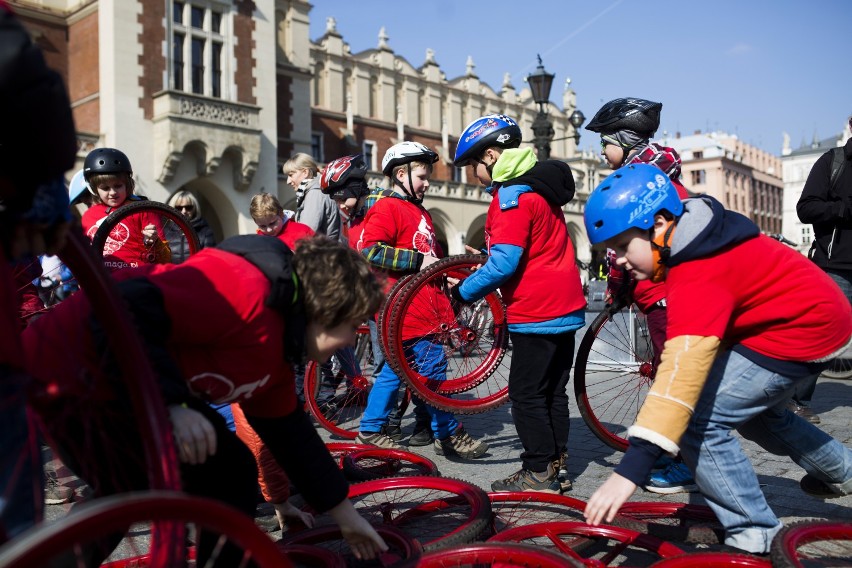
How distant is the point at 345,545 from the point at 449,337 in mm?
1751

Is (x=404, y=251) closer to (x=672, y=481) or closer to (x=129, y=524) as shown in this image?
(x=672, y=481)

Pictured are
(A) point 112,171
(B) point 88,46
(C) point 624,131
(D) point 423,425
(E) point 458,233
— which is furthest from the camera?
(E) point 458,233

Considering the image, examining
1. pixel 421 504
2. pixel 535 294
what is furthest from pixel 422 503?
pixel 535 294

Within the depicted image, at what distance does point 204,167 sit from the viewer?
2486 centimetres

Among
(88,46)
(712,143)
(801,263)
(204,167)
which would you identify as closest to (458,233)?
(204,167)

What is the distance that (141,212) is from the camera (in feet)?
16.6

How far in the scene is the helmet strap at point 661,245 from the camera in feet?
8.89

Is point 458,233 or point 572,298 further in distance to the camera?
point 458,233

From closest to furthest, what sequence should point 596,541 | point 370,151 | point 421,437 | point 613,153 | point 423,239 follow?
point 596,541, point 613,153, point 423,239, point 421,437, point 370,151

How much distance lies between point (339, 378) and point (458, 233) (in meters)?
32.7

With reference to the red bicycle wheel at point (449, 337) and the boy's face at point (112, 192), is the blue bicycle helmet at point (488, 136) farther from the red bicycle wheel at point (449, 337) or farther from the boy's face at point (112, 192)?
the boy's face at point (112, 192)

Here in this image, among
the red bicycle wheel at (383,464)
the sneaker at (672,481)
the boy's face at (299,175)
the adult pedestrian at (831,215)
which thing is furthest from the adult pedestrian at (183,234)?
the adult pedestrian at (831,215)

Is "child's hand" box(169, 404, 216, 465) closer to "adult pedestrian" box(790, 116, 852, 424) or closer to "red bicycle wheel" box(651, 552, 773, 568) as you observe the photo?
"red bicycle wheel" box(651, 552, 773, 568)

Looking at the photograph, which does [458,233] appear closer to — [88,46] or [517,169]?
[88,46]
